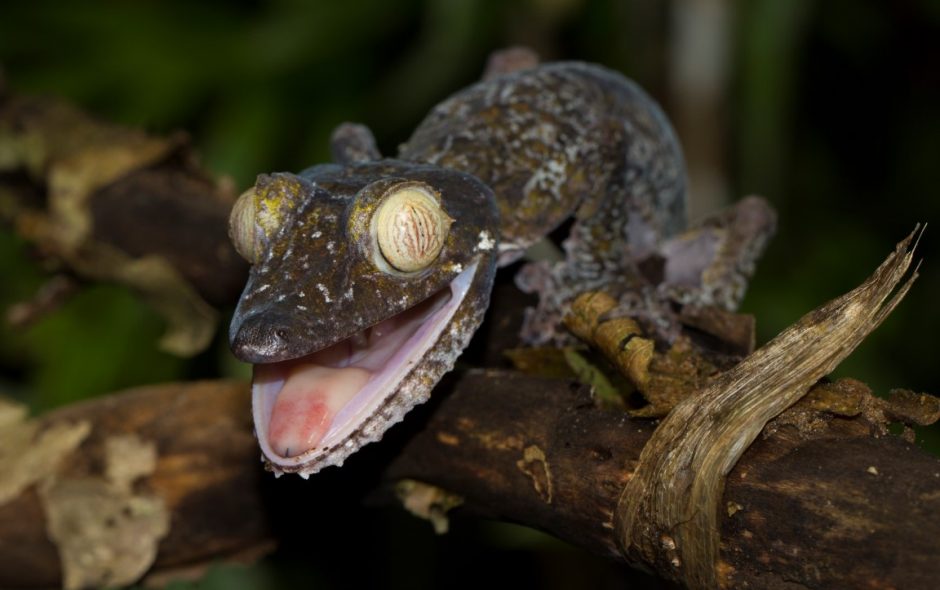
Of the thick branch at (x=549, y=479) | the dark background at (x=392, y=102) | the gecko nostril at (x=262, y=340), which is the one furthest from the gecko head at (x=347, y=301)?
the dark background at (x=392, y=102)

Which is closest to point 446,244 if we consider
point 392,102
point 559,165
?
point 559,165

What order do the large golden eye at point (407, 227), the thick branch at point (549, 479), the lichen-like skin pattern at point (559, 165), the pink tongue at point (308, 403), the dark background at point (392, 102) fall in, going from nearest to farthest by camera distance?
the thick branch at point (549, 479)
the pink tongue at point (308, 403)
the large golden eye at point (407, 227)
the lichen-like skin pattern at point (559, 165)
the dark background at point (392, 102)

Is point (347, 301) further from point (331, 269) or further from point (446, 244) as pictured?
point (446, 244)

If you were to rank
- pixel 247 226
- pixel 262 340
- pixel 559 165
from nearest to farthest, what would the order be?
pixel 262 340 < pixel 247 226 < pixel 559 165

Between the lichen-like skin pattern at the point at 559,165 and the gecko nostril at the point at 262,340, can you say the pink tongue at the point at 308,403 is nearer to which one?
the gecko nostril at the point at 262,340

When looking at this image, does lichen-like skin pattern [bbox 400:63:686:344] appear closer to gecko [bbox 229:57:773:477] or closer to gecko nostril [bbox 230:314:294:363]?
gecko [bbox 229:57:773:477]

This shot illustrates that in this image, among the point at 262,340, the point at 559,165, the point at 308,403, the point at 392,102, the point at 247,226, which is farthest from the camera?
the point at 392,102

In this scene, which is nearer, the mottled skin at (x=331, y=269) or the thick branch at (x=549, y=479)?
the thick branch at (x=549, y=479)
